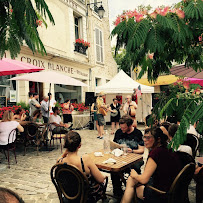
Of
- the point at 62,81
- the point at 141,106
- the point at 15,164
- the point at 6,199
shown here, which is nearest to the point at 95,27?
the point at 141,106

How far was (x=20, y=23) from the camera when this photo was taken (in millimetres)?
1291

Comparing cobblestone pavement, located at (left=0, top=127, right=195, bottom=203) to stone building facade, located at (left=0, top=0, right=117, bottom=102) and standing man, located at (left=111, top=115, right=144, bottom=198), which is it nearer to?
standing man, located at (left=111, top=115, right=144, bottom=198)

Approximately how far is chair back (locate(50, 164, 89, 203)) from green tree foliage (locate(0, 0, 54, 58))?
1.44 meters

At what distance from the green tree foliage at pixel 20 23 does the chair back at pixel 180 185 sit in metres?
1.83

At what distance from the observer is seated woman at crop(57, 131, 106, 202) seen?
8.73 ft

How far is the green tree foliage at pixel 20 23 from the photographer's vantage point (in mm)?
1209

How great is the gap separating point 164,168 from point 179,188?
0.25 meters

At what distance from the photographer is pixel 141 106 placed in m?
13.1

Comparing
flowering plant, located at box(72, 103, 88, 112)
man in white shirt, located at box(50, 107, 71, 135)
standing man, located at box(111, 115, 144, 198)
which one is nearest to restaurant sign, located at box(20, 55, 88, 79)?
flowering plant, located at box(72, 103, 88, 112)

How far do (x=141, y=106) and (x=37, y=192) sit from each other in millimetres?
10068

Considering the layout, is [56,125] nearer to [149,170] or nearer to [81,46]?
[149,170]

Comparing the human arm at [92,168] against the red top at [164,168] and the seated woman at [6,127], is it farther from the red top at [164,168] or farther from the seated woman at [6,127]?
the seated woman at [6,127]

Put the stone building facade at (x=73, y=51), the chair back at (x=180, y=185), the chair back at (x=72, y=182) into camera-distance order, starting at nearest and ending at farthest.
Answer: the chair back at (x=180, y=185) < the chair back at (x=72, y=182) < the stone building facade at (x=73, y=51)

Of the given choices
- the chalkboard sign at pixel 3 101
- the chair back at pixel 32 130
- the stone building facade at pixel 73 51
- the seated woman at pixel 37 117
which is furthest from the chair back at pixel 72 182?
the stone building facade at pixel 73 51
